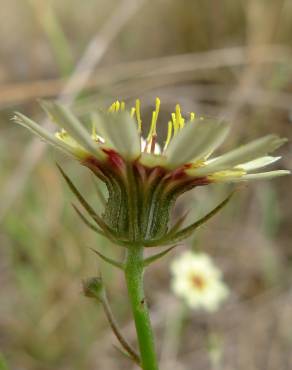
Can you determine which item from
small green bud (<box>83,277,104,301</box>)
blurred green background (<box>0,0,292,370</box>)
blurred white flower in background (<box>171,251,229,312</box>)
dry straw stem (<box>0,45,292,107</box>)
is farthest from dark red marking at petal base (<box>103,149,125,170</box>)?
dry straw stem (<box>0,45,292,107</box>)

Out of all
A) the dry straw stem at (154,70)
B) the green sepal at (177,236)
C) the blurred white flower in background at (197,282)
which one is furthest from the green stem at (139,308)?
the dry straw stem at (154,70)

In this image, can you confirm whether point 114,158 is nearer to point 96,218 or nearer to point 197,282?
point 96,218

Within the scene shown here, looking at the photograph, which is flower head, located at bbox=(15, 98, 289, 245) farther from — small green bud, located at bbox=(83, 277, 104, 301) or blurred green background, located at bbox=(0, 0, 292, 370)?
blurred green background, located at bbox=(0, 0, 292, 370)

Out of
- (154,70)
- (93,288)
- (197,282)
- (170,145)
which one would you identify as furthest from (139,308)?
(154,70)

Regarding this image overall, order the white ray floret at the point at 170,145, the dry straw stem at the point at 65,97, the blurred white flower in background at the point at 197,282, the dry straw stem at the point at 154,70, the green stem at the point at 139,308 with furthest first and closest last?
the dry straw stem at the point at 154,70
the dry straw stem at the point at 65,97
the blurred white flower in background at the point at 197,282
the green stem at the point at 139,308
the white ray floret at the point at 170,145

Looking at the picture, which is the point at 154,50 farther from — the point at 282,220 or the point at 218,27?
the point at 282,220

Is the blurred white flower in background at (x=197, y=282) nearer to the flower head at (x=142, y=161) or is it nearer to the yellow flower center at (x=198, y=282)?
the yellow flower center at (x=198, y=282)
